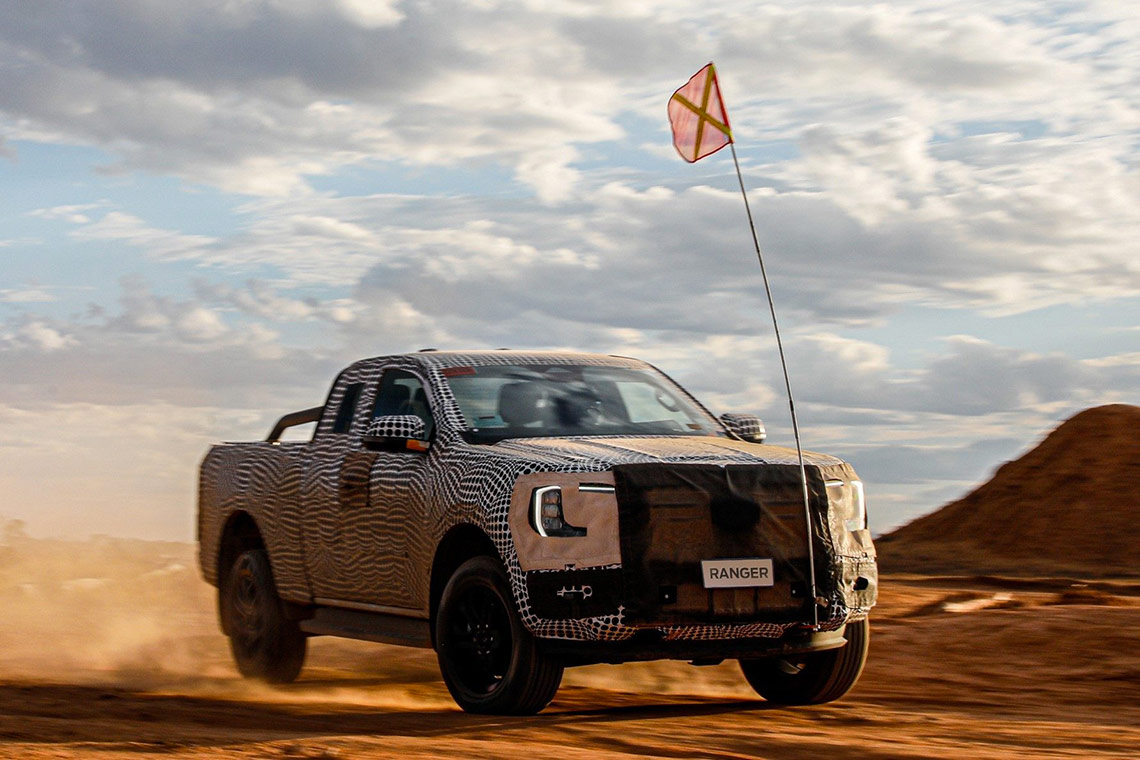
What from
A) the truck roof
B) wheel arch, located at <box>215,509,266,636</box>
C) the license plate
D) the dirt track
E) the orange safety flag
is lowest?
the dirt track

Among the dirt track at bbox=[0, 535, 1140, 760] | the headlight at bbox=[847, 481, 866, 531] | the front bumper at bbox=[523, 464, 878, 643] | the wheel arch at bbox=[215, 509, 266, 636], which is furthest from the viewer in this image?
the wheel arch at bbox=[215, 509, 266, 636]

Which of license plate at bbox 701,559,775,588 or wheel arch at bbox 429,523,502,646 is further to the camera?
wheel arch at bbox 429,523,502,646

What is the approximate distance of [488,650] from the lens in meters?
8.07

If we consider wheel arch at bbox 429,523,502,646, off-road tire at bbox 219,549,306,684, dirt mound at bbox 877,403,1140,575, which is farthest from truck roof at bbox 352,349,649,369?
dirt mound at bbox 877,403,1140,575

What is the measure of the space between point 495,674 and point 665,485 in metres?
1.34

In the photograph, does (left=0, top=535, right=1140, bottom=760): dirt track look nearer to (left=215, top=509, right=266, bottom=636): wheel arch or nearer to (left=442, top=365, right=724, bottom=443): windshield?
(left=215, top=509, right=266, bottom=636): wheel arch

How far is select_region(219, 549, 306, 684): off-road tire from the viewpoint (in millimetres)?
10347

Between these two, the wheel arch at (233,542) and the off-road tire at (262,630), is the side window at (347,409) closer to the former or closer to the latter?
the off-road tire at (262,630)

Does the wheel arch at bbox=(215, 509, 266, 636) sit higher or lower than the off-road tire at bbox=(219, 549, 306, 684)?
higher

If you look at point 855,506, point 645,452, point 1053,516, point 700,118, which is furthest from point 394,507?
point 1053,516

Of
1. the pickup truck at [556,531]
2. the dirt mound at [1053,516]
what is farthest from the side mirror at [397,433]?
the dirt mound at [1053,516]

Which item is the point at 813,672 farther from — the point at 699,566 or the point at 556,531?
the point at 556,531

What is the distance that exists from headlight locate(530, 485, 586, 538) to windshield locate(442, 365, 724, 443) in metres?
0.90

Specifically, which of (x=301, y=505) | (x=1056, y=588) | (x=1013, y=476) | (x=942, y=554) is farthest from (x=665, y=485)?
(x=1013, y=476)
